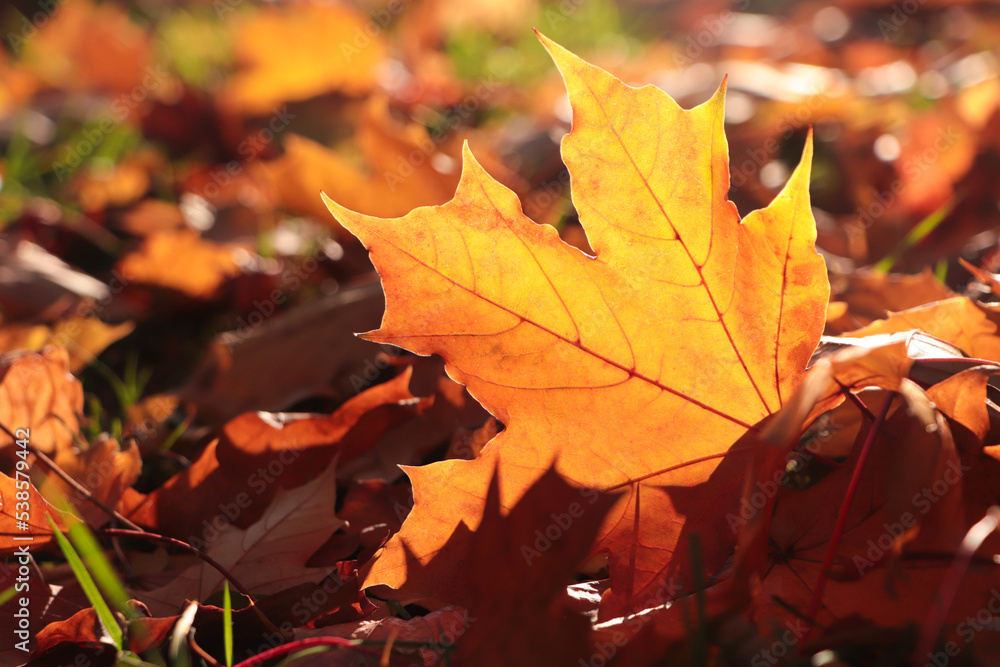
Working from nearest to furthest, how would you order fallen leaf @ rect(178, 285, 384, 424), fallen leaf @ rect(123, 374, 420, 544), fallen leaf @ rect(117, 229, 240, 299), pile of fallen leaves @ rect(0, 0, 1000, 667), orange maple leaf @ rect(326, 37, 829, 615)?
pile of fallen leaves @ rect(0, 0, 1000, 667)
orange maple leaf @ rect(326, 37, 829, 615)
fallen leaf @ rect(123, 374, 420, 544)
fallen leaf @ rect(178, 285, 384, 424)
fallen leaf @ rect(117, 229, 240, 299)

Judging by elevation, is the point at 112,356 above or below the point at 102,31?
below

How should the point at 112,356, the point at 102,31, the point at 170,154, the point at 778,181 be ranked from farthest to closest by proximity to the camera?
the point at 102,31 < the point at 170,154 < the point at 778,181 < the point at 112,356

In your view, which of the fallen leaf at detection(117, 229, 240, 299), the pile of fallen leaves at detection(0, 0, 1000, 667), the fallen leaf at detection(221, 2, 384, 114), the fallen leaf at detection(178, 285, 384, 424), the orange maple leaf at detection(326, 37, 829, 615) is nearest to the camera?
the pile of fallen leaves at detection(0, 0, 1000, 667)

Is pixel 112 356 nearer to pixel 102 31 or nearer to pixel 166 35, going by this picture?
pixel 102 31

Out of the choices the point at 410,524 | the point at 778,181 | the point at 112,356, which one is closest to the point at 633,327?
the point at 410,524

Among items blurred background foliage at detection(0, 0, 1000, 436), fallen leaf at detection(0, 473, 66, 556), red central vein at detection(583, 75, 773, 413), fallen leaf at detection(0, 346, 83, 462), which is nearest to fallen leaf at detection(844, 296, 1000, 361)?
red central vein at detection(583, 75, 773, 413)

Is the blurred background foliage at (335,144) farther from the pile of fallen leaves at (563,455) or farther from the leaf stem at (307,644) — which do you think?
the leaf stem at (307,644)

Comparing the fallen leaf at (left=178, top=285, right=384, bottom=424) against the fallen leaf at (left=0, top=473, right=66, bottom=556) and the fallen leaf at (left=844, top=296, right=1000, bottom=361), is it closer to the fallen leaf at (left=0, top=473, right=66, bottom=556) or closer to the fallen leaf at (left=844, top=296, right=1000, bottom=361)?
the fallen leaf at (left=0, top=473, right=66, bottom=556)

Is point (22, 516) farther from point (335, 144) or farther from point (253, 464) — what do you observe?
point (335, 144)
